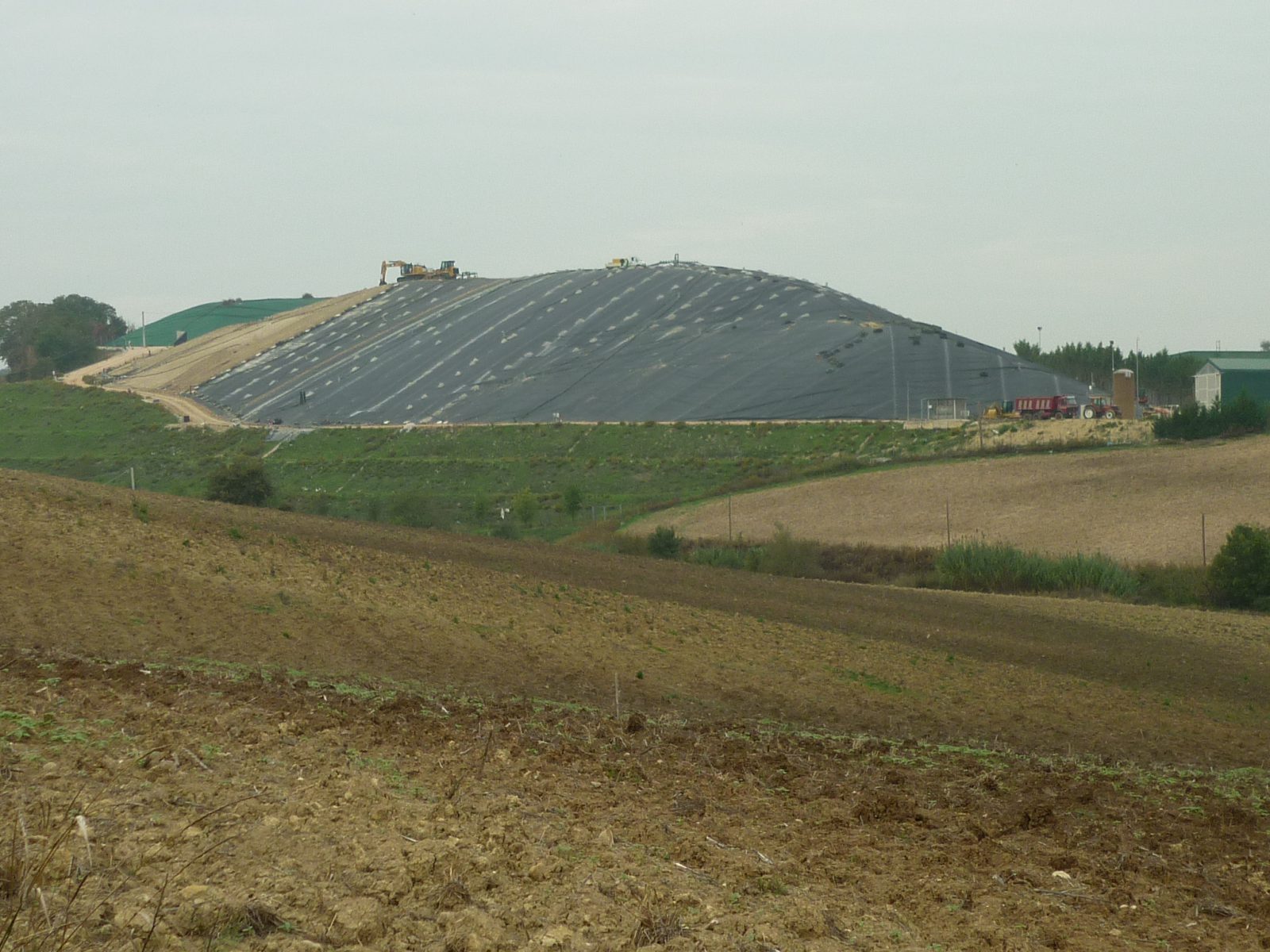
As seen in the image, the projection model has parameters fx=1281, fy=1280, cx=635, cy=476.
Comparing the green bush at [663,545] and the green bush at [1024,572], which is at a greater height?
the green bush at [663,545]

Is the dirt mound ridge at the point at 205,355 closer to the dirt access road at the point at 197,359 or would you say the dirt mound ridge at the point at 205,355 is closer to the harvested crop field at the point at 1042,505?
the dirt access road at the point at 197,359

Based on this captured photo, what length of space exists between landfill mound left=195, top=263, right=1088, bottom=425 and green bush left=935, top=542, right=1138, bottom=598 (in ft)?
105

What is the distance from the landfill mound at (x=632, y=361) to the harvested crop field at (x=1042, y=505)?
56.9 ft

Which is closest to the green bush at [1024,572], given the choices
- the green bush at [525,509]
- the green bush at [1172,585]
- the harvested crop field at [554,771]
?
the green bush at [1172,585]

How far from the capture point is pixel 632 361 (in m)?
82.4

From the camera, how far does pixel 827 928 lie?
6.25m

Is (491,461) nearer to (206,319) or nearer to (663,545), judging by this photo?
(663,545)

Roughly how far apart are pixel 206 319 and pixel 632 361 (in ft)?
230

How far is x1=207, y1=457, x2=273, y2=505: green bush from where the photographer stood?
4084 centimetres

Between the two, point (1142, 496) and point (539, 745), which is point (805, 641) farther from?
point (1142, 496)

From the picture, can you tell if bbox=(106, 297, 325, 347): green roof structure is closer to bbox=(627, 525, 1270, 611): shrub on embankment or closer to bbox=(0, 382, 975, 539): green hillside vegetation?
bbox=(0, 382, 975, 539): green hillside vegetation

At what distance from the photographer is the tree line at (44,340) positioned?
116 m

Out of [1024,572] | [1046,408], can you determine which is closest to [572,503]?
[1024,572]

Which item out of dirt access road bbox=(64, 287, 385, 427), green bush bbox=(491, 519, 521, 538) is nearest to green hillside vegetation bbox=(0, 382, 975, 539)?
green bush bbox=(491, 519, 521, 538)
